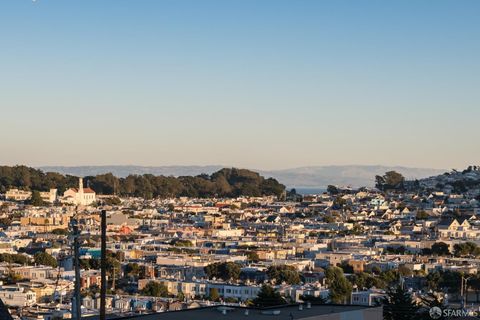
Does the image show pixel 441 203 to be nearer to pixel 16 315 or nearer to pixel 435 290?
pixel 435 290

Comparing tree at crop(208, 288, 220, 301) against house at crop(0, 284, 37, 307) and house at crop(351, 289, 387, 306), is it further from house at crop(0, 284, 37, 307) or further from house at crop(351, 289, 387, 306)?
house at crop(0, 284, 37, 307)

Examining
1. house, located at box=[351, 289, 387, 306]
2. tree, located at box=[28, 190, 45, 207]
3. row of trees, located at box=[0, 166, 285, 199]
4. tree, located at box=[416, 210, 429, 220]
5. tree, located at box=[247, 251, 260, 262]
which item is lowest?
house, located at box=[351, 289, 387, 306]

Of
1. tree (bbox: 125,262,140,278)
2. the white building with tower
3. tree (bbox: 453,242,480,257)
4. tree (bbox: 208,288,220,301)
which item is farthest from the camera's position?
the white building with tower

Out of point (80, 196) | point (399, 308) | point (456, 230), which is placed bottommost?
point (399, 308)

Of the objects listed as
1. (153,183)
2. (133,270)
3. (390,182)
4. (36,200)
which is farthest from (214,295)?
(390,182)

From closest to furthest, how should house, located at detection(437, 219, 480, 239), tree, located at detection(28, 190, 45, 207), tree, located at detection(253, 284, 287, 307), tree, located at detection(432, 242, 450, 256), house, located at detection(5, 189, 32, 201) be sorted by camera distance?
tree, located at detection(253, 284, 287, 307)
tree, located at detection(432, 242, 450, 256)
house, located at detection(437, 219, 480, 239)
tree, located at detection(28, 190, 45, 207)
house, located at detection(5, 189, 32, 201)

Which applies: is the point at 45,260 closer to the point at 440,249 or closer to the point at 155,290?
the point at 155,290

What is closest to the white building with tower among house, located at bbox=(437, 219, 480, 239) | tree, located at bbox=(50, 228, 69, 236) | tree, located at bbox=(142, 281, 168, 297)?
tree, located at bbox=(50, 228, 69, 236)

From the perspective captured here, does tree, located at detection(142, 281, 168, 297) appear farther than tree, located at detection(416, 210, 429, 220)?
No
